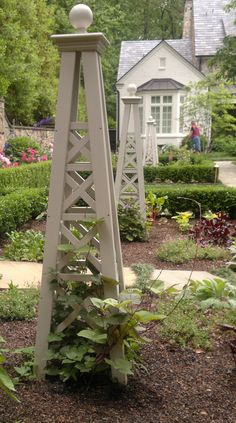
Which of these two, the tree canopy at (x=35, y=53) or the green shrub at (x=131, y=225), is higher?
the tree canopy at (x=35, y=53)

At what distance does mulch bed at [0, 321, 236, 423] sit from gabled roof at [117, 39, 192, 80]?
963 inches

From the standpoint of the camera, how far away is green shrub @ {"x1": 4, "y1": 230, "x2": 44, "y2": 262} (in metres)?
5.49

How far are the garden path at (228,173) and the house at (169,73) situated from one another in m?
6.40

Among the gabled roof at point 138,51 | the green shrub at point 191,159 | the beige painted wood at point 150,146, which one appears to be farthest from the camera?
the gabled roof at point 138,51

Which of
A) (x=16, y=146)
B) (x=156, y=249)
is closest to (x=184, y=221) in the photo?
(x=156, y=249)

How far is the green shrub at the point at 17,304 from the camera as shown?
361 centimetres

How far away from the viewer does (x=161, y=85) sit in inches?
965

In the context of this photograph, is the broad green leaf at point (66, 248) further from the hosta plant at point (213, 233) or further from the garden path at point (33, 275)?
the hosta plant at point (213, 233)

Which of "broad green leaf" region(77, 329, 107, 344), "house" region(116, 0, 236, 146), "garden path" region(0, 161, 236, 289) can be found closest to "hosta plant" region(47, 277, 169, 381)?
"broad green leaf" region(77, 329, 107, 344)

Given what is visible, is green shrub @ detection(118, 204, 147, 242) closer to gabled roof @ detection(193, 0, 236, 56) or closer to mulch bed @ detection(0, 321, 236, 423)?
mulch bed @ detection(0, 321, 236, 423)

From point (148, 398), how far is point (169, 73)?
24.1m

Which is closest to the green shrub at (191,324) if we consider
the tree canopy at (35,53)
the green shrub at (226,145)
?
the tree canopy at (35,53)

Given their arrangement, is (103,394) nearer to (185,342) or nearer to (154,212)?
(185,342)

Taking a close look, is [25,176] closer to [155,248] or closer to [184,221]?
[184,221]
